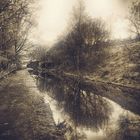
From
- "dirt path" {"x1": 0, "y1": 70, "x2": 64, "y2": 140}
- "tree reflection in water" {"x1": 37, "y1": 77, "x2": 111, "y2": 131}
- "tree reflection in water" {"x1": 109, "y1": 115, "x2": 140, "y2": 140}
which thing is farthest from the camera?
"tree reflection in water" {"x1": 37, "y1": 77, "x2": 111, "y2": 131}

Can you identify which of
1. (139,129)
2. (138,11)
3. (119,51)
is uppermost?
(138,11)

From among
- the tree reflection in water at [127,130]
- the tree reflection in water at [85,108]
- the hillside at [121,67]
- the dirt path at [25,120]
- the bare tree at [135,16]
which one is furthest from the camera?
the bare tree at [135,16]

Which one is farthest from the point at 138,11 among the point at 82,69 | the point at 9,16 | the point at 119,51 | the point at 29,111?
the point at 29,111

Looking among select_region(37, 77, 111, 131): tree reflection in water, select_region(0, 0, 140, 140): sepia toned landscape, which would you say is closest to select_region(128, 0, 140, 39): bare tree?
select_region(0, 0, 140, 140): sepia toned landscape

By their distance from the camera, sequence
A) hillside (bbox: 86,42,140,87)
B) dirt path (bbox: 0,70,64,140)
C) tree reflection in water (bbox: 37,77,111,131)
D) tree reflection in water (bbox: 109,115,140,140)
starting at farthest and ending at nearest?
hillside (bbox: 86,42,140,87) < tree reflection in water (bbox: 37,77,111,131) < tree reflection in water (bbox: 109,115,140,140) < dirt path (bbox: 0,70,64,140)

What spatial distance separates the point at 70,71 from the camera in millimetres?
54281

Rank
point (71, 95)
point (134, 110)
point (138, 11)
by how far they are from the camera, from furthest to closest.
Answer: point (138, 11)
point (71, 95)
point (134, 110)

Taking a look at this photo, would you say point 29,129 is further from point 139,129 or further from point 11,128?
point 139,129

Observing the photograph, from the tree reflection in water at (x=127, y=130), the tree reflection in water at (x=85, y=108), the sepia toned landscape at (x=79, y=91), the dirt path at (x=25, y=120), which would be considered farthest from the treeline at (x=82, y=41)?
the tree reflection in water at (x=127, y=130)

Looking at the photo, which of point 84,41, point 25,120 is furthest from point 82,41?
point 25,120

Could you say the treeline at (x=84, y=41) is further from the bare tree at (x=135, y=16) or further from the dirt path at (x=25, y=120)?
the dirt path at (x=25, y=120)

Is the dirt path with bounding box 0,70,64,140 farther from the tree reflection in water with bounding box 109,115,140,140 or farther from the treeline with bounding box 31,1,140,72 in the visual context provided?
the treeline with bounding box 31,1,140,72

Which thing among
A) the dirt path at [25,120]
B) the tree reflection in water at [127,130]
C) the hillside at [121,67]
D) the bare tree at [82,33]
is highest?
the bare tree at [82,33]

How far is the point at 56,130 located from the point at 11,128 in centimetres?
202
